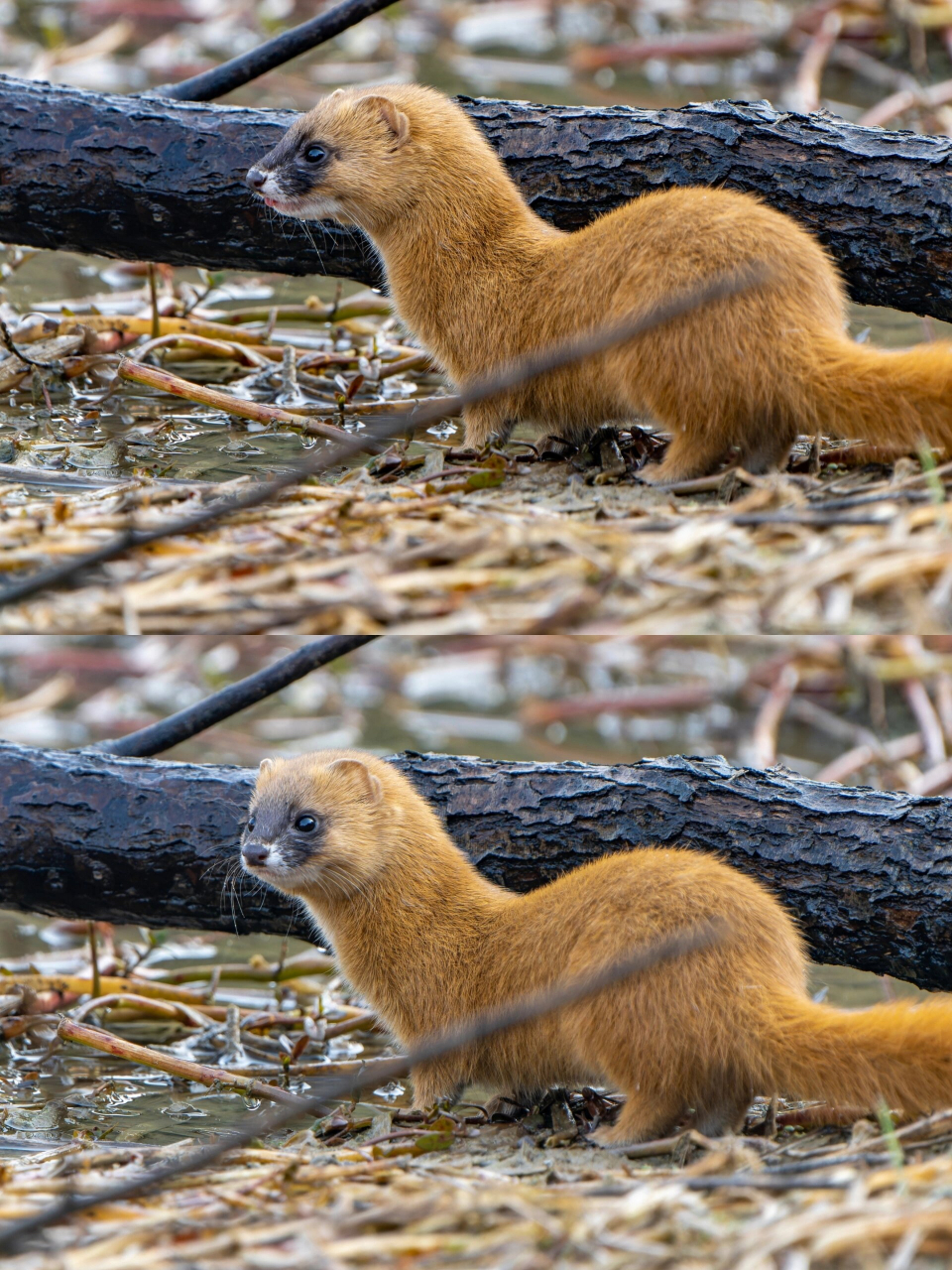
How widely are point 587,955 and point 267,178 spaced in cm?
248

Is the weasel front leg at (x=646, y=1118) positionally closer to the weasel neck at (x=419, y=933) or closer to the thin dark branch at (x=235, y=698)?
the weasel neck at (x=419, y=933)

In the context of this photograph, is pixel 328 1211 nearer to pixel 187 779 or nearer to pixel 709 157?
pixel 187 779

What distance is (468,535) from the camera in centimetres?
329

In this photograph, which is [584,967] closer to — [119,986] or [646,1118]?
[646,1118]

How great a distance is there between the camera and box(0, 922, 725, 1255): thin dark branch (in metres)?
2.25

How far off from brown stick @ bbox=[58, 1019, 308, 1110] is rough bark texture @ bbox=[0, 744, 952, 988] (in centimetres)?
40

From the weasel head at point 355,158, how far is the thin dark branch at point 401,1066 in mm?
2309

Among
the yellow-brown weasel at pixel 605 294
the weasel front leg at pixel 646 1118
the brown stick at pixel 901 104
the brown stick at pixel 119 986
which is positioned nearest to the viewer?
the weasel front leg at pixel 646 1118

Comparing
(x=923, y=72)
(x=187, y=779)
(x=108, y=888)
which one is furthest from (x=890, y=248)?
(x=923, y=72)

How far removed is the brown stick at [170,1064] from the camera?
12.9 feet

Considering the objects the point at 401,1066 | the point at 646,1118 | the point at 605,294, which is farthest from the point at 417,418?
the point at 646,1118

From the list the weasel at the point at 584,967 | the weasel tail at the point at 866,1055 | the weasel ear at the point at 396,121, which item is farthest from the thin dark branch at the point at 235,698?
the weasel tail at the point at 866,1055

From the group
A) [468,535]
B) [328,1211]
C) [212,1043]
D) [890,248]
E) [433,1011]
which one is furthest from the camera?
[212,1043]

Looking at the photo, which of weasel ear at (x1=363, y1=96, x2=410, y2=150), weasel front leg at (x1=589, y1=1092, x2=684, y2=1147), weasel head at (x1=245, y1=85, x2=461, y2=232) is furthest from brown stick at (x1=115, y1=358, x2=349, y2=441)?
weasel front leg at (x1=589, y1=1092, x2=684, y2=1147)
